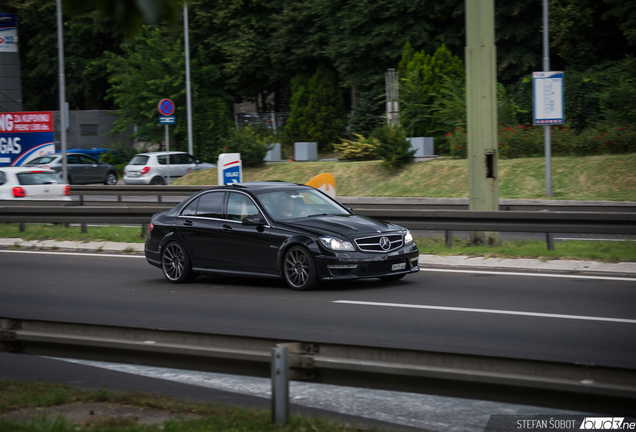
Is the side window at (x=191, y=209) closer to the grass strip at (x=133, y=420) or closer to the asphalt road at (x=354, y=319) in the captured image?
the asphalt road at (x=354, y=319)

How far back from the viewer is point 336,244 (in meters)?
10.6

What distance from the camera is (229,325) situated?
880 cm

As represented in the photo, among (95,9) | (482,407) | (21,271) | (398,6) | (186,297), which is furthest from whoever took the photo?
(398,6)

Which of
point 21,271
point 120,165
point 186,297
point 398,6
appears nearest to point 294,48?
point 398,6

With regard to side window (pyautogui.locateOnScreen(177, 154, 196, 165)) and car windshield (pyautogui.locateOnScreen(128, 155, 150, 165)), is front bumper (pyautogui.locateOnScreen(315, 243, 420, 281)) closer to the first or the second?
car windshield (pyautogui.locateOnScreen(128, 155, 150, 165))

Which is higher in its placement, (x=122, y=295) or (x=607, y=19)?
(x=607, y=19)

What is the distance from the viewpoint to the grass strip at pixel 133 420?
4.97 m

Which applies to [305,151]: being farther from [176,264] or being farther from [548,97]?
[176,264]

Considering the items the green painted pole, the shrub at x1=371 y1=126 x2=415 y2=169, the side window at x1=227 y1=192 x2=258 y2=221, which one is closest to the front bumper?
the side window at x1=227 y1=192 x2=258 y2=221

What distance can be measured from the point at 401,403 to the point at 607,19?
33.4m

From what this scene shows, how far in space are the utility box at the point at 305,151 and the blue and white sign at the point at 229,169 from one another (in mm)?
19743

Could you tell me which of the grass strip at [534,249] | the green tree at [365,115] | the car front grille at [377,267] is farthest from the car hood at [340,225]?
the green tree at [365,115]

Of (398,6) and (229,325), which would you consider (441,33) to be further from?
(229,325)

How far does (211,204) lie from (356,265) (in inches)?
111
